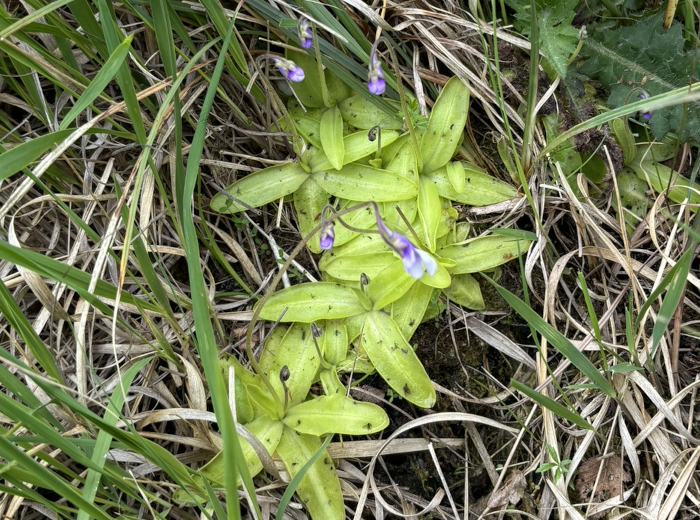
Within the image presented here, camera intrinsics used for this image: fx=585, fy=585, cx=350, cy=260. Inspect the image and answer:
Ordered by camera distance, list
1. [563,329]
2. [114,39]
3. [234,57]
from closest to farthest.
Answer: [114,39] < [234,57] < [563,329]

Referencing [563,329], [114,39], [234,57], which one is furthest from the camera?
[563,329]

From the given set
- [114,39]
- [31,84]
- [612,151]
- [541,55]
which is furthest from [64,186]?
[612,151]

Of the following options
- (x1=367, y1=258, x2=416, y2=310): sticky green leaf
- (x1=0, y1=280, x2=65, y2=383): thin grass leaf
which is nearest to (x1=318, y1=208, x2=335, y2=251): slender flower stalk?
(x1=367, y1=258, x2=416, y2=310): sticky green leaf

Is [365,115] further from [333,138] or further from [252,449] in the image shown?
[252,449]

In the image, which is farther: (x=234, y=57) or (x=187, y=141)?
(x=187, y=141)

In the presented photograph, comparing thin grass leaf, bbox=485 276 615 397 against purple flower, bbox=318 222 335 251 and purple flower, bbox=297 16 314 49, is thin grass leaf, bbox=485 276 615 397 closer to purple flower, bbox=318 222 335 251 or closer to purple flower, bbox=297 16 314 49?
purple flower, bbox=318 222 335 251

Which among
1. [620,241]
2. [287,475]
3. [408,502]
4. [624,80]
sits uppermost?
[624,80]

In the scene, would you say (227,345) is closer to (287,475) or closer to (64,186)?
(287,475)
